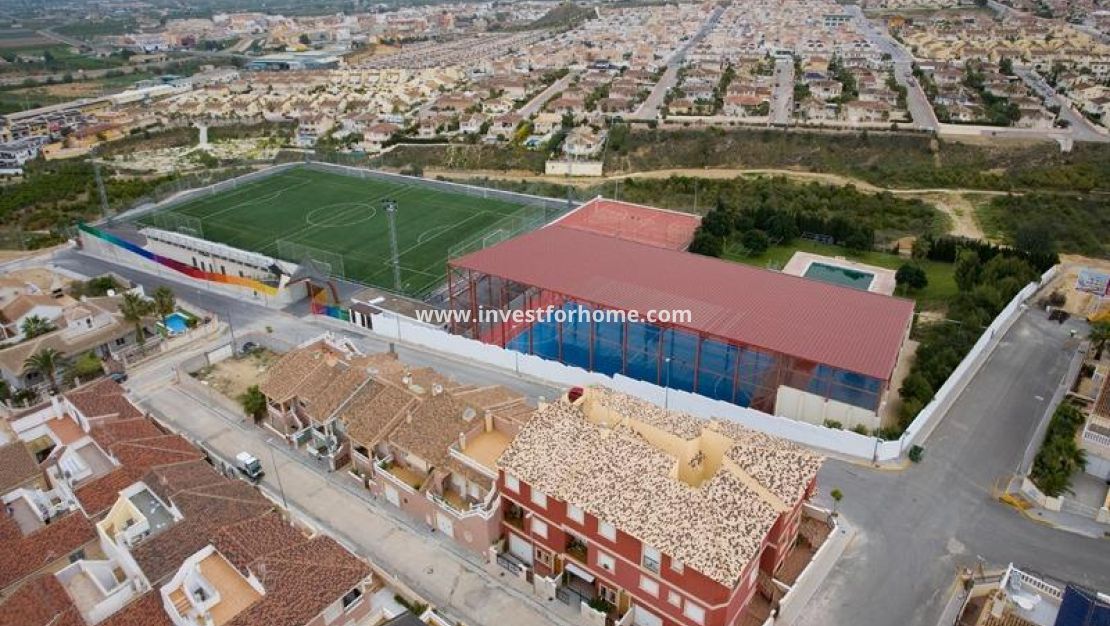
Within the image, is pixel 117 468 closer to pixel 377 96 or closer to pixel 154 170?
pixel 154 170

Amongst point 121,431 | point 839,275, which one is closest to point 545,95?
point 839,275

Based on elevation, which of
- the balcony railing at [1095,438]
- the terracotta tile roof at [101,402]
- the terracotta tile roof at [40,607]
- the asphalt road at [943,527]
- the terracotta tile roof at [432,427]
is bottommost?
the asphalt road at [943,527]

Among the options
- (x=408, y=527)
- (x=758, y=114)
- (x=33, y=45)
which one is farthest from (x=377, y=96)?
(x=33, y=45)

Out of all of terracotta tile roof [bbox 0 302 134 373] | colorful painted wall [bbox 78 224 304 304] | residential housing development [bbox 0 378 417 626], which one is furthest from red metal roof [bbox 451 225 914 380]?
terracotta tile roof [bbox 0 302 134 373]

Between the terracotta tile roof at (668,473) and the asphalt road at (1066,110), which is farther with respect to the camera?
the asphalt road at (1066,110)

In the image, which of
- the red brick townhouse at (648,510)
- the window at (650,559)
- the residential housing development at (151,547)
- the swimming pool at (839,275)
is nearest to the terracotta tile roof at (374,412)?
the residential housing development at (151,547)

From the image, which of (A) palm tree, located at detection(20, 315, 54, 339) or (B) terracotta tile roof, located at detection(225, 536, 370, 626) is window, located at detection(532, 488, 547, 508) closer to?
(B) terracotta tile roof, located at detection(225, 536, 370, 626)

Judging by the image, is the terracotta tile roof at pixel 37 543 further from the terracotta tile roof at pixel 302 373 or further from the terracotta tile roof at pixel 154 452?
the terracotta tile roof at pixel 302 373
